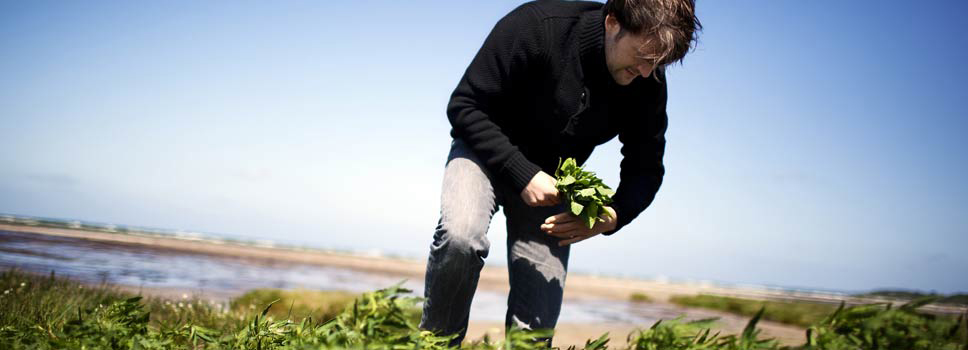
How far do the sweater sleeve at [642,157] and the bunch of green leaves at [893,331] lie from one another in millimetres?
1943

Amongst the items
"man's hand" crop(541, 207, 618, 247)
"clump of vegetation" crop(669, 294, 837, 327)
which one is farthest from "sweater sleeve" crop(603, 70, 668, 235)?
"clump of vegetation" crop(669, 294, 837, 327)

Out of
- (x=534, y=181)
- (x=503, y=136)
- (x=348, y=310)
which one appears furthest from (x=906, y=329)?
(x=503, y=136)

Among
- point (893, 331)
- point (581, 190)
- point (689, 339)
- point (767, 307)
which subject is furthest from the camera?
point (767, 307)

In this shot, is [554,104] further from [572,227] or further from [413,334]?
[413,334]

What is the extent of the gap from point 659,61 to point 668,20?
0.67 feet

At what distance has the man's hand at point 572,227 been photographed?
308 centimetres

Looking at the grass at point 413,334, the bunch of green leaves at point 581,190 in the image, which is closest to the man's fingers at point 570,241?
the bunch of green leaves at point 581,190

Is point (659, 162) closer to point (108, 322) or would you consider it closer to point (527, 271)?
point (527, 271)

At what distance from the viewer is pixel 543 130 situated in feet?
Result: 11.1

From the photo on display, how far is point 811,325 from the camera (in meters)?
1.48

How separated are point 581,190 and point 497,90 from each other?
72 cm

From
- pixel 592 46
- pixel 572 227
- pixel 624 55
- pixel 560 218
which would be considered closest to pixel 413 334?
pixel 560 218

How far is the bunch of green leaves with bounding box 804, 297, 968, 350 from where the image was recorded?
139cm

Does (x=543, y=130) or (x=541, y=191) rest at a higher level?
(x=543, y=130)
